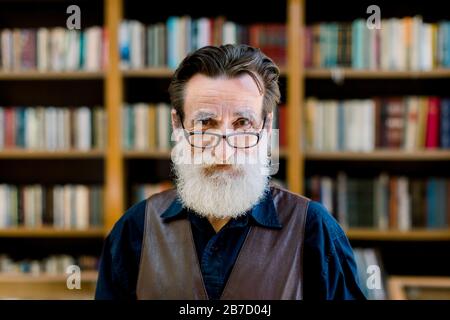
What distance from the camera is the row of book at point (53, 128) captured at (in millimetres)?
2730

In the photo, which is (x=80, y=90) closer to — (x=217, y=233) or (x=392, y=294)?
(x=392, y=294)

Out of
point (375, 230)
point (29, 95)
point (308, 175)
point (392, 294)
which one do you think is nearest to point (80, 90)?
point (29, 95)

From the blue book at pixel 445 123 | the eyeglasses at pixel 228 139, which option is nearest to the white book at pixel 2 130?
the blue book at pixel 445 123

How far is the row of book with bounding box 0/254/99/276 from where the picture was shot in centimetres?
286

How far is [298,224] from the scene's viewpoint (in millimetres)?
975

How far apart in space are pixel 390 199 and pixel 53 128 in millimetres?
1563

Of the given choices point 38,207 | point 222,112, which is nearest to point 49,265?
point 38,207

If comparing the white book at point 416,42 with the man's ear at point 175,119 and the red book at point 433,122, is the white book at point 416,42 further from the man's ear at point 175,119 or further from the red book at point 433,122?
the man's ear at point 175,119

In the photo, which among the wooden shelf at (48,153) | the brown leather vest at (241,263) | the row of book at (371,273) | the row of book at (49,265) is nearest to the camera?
the brown leather vest at (241,263)

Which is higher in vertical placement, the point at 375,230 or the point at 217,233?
the point at 217,233

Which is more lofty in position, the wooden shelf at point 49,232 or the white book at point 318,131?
the white book at point 318,131

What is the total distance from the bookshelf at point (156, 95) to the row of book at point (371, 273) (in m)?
0.09
